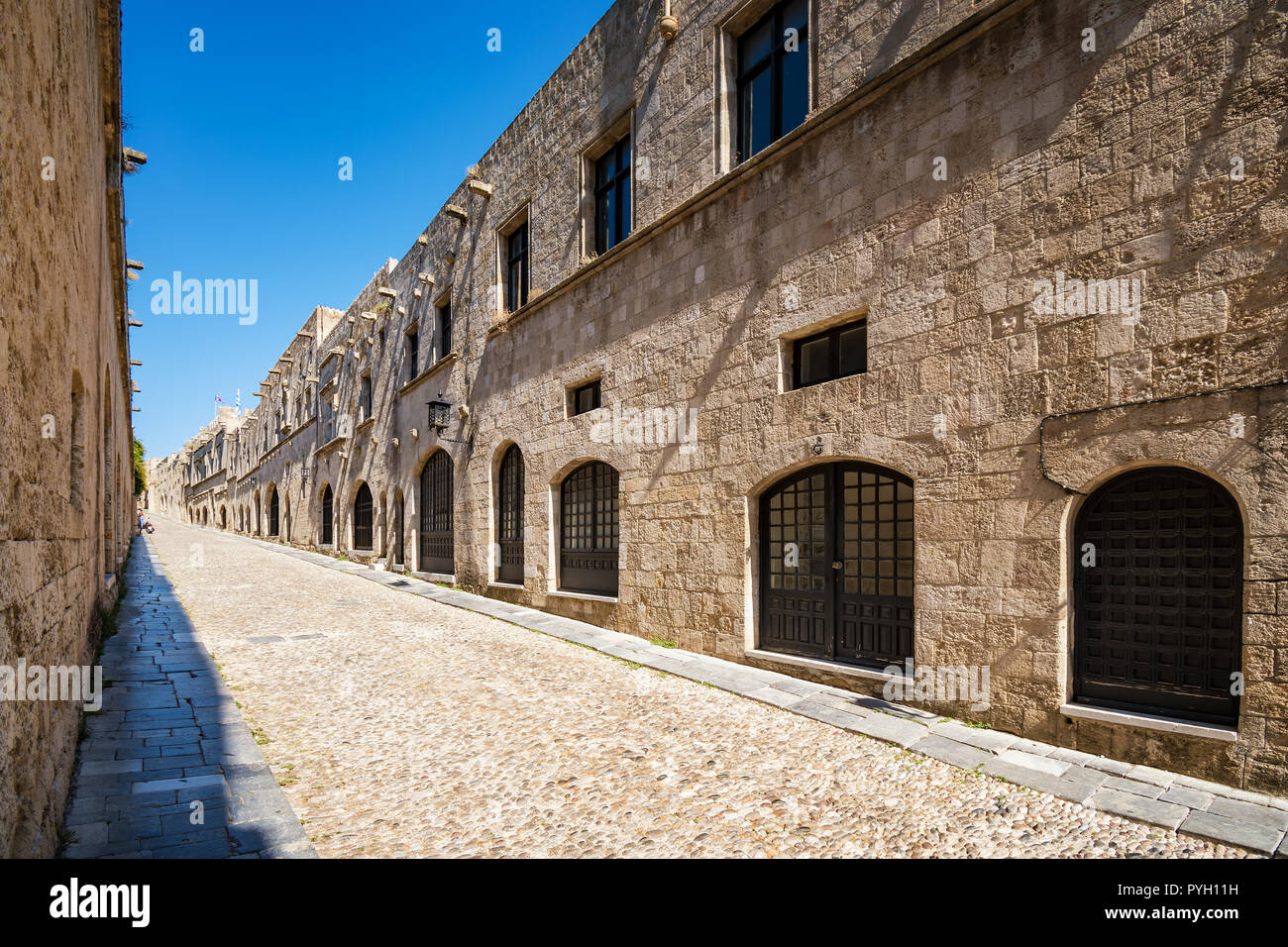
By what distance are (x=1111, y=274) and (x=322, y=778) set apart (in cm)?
618

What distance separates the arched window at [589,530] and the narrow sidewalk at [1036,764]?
2438 millimetres

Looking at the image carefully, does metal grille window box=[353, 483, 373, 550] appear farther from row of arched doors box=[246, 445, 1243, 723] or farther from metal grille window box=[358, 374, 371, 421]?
row of arched doors box=[246, 445, 1243, 723]

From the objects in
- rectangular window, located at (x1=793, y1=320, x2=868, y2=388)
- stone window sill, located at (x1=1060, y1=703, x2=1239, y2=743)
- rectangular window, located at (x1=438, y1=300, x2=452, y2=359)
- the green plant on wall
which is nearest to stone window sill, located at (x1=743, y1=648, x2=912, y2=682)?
stone window sill, located at (x1=1060, y1=703, x2=1239, y2=743)

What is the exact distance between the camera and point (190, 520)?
215 ft

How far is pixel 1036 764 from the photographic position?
4328 mm

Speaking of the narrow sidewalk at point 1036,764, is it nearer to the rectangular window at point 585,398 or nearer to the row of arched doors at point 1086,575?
the row of arched doors at point 1086,575

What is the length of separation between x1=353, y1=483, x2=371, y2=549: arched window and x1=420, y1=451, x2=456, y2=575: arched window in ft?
16.4

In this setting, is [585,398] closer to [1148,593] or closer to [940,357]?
[940,357]

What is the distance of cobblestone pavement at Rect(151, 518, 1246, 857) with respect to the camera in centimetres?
335

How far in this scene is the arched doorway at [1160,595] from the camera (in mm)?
4129

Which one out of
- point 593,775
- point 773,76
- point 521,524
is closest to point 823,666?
point 593,775

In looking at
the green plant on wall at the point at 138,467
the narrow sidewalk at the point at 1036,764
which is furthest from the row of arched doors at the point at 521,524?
the green plant on wall at the point at 138,467

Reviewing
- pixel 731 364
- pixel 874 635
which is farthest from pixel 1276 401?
pixel 731 364

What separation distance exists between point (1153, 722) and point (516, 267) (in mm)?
11731
